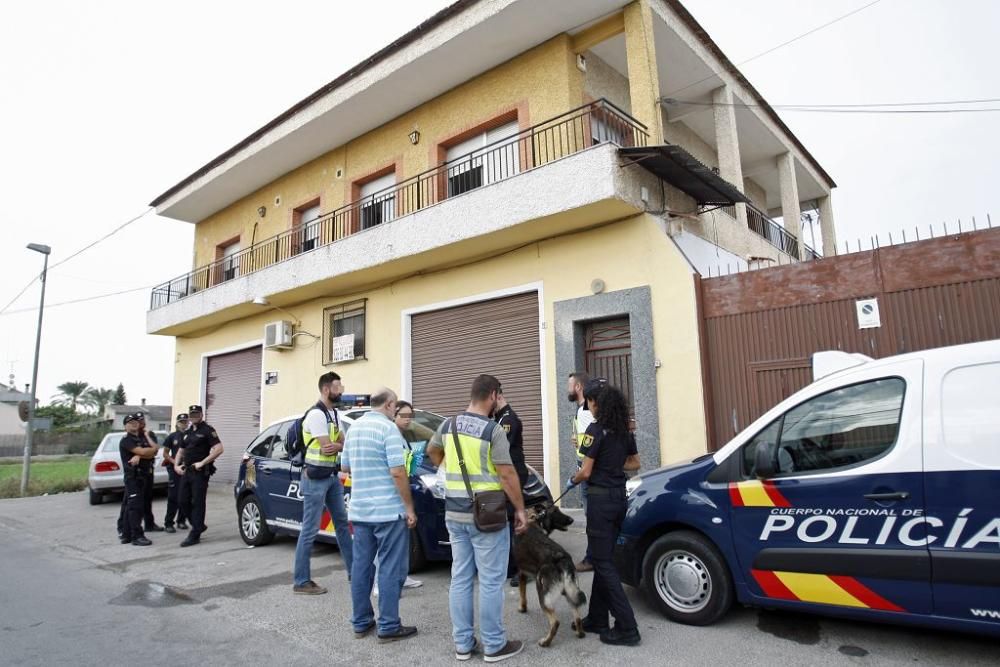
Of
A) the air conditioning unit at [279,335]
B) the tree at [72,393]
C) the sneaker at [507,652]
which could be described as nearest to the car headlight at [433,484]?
the sneaker at [507,652]

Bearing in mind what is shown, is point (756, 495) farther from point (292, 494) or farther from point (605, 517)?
point (292, 494)

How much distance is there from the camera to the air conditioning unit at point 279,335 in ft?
46.0

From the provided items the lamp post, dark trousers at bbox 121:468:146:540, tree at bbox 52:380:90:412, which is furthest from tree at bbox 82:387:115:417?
dark trousers at bbox 121:468:146:540

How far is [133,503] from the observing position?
8445 millimetres

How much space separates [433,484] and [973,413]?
427 cm

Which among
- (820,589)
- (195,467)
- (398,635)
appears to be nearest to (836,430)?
(820,589)

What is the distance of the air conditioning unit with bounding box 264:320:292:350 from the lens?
14031 millimetres

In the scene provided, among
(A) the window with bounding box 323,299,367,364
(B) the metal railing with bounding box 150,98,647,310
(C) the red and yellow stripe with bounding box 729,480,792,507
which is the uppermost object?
(B) the metal railing with bounding box 150,98,647,310

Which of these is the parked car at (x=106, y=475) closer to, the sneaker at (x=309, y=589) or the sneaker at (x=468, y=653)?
the sneaker at (x=309, y=589)

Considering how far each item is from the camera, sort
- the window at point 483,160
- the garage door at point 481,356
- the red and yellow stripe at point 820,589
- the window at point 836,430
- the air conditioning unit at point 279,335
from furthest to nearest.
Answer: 1. the air conditioning unit at point 279,335
2. the window at point 483,160
3. the garage door at point 481,356
4. the window at point 836,430
5. the red and yellow stripe at point 820,589

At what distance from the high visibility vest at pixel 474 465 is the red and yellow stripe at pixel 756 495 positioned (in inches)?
62.9

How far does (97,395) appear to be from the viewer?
74812 mm

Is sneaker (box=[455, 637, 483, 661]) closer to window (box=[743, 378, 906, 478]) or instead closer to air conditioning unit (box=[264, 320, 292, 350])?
window (box=[743, 378, 906, 478])

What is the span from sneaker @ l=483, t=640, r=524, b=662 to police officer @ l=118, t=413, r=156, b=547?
21.4ft
